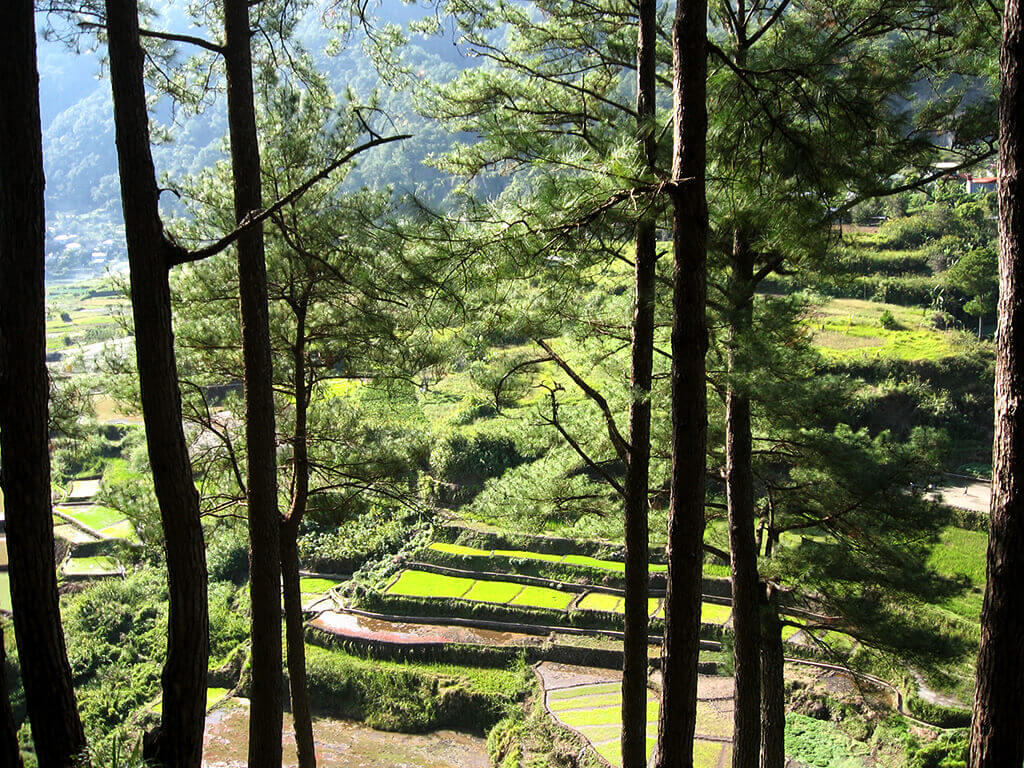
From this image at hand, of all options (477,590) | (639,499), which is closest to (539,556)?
(477,590)

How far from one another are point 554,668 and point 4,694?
13239 millimetres

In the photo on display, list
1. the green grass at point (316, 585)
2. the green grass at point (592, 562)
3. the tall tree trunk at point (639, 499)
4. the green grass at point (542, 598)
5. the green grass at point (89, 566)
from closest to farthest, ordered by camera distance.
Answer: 1. the tall tree trunk at point (639, 499)
2. the green grass at point (542, 598)
3. the green grass at point (592, 562)
4. the green grass at point (316, 585)
5. the green grass at point (89, 566)

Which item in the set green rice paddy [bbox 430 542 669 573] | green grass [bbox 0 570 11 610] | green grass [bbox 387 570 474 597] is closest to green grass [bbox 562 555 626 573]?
green rice paddy [bbox 430 542 669 573]

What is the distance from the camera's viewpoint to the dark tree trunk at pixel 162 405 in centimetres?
366

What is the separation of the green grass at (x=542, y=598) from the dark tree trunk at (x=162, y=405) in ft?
46.4

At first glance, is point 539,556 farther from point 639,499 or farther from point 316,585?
point 639,499

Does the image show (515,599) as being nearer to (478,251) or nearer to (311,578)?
(311,578)

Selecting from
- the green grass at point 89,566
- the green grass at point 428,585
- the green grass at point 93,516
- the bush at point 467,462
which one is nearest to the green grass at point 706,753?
the green grass at point 428,585

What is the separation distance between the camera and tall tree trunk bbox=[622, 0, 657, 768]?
18.1 feet

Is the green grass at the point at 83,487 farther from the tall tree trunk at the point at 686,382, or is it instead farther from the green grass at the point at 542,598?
the tall tree trunk at the point at 686,382

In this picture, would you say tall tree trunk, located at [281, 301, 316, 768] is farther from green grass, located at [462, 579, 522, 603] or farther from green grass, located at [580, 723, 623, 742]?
green grass, located at [462, 579, 522, 603]

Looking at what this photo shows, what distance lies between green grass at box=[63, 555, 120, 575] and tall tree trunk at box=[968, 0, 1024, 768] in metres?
25.9

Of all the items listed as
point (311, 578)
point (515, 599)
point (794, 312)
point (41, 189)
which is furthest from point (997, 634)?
point (311, 578)

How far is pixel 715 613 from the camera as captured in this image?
16.5 metres
